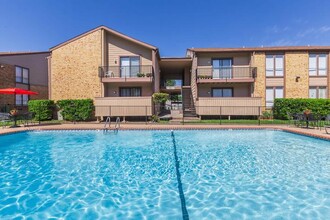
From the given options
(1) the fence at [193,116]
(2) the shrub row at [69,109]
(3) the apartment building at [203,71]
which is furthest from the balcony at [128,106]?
(3) the apartment building at [203,71]

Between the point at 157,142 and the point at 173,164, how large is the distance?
138 inches

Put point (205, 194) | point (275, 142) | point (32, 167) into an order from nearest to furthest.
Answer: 1. point (205, 194)
2. point (32, 167)
3. point (275, 142)

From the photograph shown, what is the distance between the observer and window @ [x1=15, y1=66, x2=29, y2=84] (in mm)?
25172

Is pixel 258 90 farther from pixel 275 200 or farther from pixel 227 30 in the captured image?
pixel 275 200

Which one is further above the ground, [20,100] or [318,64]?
[318,64]

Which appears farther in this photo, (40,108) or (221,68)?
(221,68)

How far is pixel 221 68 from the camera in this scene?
1959 cm

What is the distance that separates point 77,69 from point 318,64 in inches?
957

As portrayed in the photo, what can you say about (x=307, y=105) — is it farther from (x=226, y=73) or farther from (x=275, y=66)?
(x=226, y=73)

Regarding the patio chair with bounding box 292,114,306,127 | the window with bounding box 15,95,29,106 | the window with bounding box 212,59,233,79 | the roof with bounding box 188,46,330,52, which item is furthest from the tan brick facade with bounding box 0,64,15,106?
the patio chair with bounding box 292,114,306,127

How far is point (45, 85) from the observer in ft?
97.2

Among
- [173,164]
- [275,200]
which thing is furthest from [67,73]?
[275,200]

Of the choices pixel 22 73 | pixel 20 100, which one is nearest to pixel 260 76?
pixel 20 100

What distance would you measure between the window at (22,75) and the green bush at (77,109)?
12.8m
